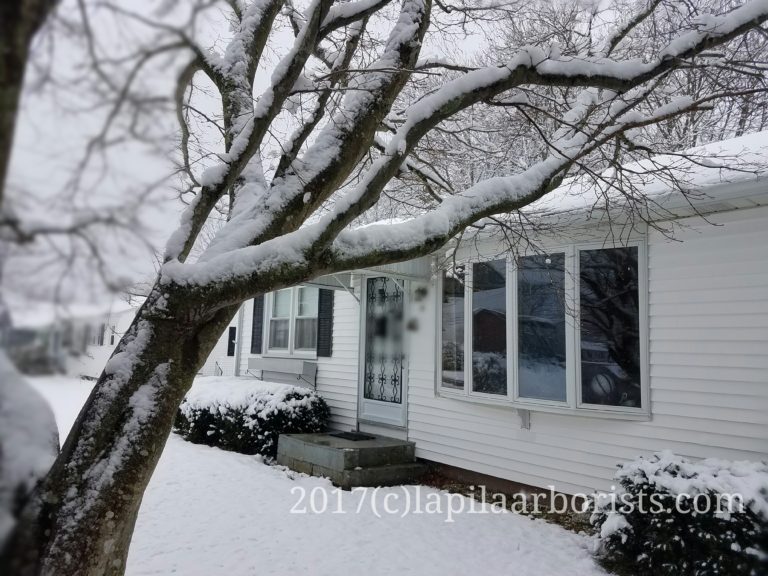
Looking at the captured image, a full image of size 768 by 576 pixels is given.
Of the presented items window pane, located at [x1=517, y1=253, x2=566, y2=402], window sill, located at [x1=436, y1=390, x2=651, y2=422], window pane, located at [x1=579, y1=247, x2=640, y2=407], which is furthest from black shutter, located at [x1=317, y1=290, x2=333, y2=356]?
window pane, located at [x1=579, y1=247, x2=640, y2=407]

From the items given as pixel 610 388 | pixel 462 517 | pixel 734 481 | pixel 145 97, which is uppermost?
pixel 145 97

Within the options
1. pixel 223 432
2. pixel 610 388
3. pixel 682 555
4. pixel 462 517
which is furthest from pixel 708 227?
pixel 223 432

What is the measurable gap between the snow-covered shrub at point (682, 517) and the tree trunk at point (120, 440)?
367 cm

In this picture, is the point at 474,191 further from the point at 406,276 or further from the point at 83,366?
the point at 406,276

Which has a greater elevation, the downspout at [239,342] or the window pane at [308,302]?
the window pane at [308,302]

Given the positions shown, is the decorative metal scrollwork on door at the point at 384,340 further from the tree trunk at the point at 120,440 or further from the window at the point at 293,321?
the tree trunk at the point at 120,440

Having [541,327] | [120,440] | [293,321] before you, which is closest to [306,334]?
[293,321]

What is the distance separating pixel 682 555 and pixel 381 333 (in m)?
5.59

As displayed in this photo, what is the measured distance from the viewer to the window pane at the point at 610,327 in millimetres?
5793

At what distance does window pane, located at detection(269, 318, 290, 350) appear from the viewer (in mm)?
11671

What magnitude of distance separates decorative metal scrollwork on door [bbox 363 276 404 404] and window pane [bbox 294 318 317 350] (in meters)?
1.83

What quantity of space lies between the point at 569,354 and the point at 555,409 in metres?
0.63

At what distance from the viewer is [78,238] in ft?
2.54

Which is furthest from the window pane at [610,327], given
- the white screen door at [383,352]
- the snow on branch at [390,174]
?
the white screen door at [383,352]
